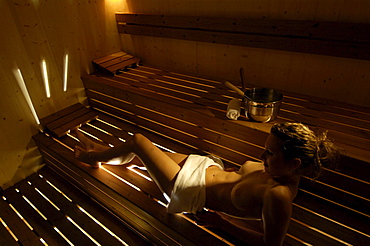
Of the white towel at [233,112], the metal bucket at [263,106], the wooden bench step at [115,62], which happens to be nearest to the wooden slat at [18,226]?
the wooden bench step at [115,62]

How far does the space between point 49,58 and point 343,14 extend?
3.06 meters

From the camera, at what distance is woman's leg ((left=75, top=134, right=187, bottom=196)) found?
168 centimetres

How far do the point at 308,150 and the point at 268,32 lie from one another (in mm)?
1597

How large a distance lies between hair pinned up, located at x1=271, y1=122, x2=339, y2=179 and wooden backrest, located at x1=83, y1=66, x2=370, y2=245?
0.62m

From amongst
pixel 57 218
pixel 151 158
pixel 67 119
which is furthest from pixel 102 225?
pixel 67 119

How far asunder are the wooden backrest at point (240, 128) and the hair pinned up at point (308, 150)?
62cm

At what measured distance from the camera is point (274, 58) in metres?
2.50

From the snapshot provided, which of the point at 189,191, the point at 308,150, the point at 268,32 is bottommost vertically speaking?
the point at 189,191

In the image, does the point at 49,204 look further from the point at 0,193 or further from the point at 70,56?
the point at 70,56

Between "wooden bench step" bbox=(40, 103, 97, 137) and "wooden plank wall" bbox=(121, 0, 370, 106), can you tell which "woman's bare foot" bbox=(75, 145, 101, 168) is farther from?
"wooden plank wall" bbox=(121, 0, 370, 106)

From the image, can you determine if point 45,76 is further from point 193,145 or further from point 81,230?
point 193,145

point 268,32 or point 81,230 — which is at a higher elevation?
point 268,32

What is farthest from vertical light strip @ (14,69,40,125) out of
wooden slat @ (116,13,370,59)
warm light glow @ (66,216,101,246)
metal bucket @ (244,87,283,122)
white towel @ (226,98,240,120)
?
metal bucket @ (244,87,283,122)

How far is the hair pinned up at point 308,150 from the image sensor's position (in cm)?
113
